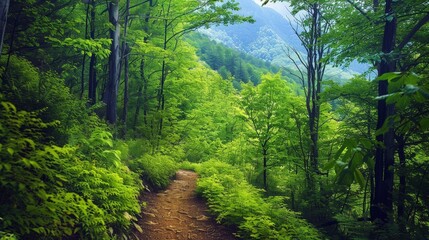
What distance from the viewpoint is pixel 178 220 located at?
6758 mm

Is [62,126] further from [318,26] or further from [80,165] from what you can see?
[318,26]

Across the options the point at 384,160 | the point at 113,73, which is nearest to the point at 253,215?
the point at 384,160

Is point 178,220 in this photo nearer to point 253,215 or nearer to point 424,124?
point 253,215

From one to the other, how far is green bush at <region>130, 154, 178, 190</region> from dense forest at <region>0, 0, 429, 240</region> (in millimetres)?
67

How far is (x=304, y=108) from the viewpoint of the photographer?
11.6m

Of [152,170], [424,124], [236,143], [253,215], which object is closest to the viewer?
[424,124]

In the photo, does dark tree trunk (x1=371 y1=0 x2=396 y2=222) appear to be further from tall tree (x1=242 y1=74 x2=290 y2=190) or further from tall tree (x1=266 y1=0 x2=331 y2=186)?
tall tree (x1=242 y1=74 x2=290 y2=190)

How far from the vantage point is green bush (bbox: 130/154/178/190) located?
336 inches

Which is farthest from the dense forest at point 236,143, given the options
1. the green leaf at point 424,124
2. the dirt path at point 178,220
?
the dirt path at point 178,220

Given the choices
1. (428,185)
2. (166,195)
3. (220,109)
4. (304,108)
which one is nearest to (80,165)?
(166,195)

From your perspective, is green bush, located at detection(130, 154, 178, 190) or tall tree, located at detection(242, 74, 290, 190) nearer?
green bush, located at detection(130, 154, 178, 190)

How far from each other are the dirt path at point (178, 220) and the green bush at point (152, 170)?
1.35 feet

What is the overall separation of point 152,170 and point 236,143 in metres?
8.03

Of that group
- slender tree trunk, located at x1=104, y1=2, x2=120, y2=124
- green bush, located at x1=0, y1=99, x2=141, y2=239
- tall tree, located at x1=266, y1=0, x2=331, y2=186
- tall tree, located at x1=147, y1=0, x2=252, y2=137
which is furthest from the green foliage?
tall tree, located at x1=266, y1=0, x2=331, y2=186
